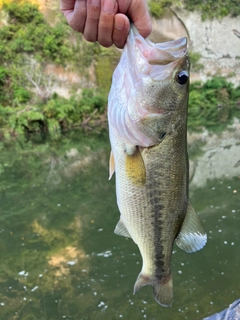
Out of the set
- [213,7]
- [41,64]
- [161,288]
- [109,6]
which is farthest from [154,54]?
[213,7]

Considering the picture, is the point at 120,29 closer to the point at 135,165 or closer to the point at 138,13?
the point at 138,13

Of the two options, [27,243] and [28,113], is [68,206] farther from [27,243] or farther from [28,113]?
[28,113]

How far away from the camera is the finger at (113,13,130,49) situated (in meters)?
1.41

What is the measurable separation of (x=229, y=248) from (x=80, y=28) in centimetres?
467

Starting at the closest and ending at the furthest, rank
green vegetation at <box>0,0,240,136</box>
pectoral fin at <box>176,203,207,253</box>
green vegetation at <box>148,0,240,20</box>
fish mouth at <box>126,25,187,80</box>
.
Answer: fish mouth at <box>126,25,187,80</box> < pectoral fin at <box>176,203,207,253</box> < green vegetation at <box>0,0,240,136</box> < green vegetation at <box>148,0,240,20</box>

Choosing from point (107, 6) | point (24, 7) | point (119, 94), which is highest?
point (107, 6)

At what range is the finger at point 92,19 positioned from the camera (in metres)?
1.38

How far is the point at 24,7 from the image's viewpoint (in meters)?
18.5

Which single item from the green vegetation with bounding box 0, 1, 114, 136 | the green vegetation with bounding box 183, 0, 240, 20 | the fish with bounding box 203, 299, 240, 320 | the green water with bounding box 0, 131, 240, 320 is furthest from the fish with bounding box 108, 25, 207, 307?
the green vegetation with bounding box 183, 0, 240, 20

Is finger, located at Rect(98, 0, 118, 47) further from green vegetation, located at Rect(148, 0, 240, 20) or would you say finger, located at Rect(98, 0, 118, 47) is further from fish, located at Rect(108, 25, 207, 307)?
green vegetation, located at Rect(148, 0, 240, 20)

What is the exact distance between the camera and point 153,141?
5.36ft

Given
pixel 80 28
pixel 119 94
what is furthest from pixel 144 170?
pixel 80 28

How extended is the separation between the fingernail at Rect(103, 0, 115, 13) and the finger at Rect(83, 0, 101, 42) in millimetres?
21

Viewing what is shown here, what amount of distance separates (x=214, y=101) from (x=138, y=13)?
20.0 m
